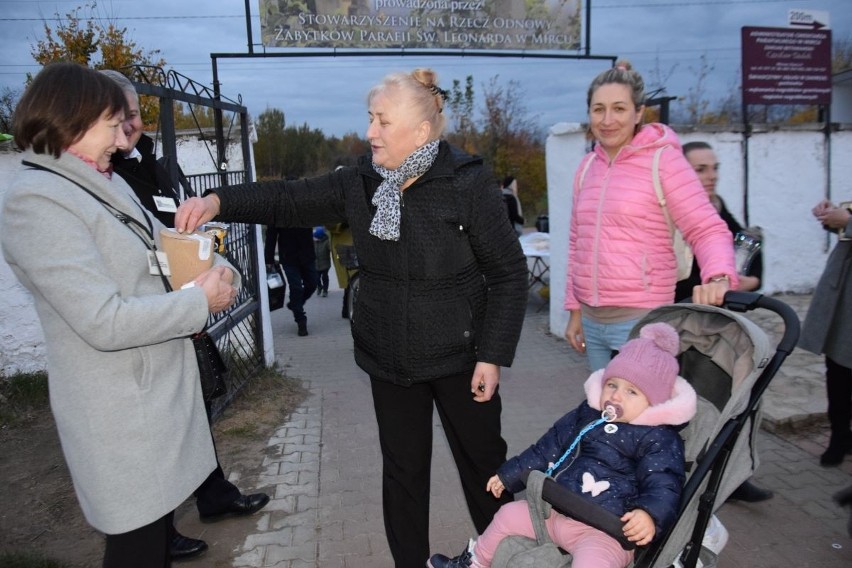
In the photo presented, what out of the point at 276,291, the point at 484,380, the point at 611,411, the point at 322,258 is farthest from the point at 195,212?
the point at 322,258

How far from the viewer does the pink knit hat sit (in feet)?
7.75

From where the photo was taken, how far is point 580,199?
3.36 m

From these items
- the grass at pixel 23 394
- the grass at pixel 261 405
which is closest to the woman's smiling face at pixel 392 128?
the grass at pixel 261 405

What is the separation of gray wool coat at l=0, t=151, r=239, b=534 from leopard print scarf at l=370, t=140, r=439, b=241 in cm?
73

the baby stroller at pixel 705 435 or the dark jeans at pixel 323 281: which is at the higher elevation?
the baby stroller at pixel 705 435

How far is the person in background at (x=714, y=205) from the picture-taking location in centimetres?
359

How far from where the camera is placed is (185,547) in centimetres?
337

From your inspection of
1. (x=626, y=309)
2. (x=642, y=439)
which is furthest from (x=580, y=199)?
(x=642, y=439)

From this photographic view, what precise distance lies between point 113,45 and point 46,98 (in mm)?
14428

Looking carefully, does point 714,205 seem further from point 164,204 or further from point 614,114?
point 164,204

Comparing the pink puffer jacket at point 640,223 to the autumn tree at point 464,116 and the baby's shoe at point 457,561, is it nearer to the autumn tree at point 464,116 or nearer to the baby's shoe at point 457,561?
the baby's shoe at point 457,561

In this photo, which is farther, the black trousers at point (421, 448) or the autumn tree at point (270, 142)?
the autumn tree at point (270, 142)

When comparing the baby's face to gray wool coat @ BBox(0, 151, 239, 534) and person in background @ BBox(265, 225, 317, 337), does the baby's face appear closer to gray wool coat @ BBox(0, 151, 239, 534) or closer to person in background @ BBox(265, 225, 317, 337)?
gray wool coat @ BBox(0, 151, 239, 534)

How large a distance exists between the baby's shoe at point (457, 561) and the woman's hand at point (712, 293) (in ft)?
4.37
